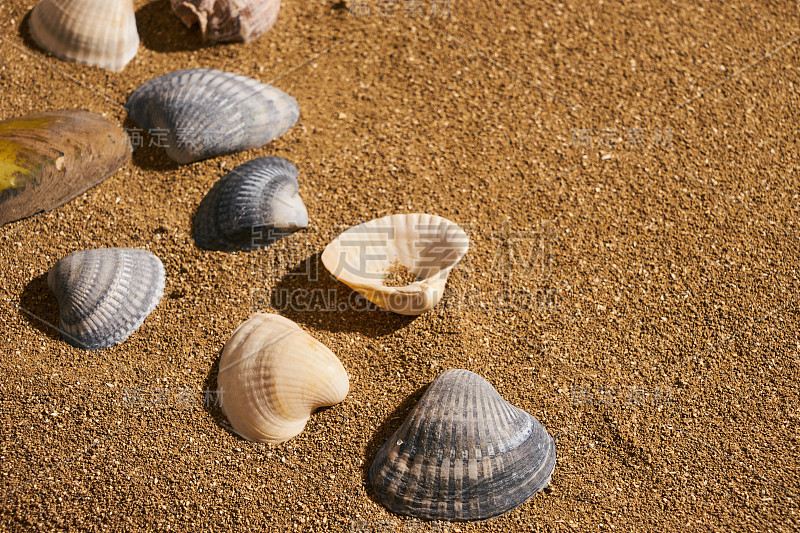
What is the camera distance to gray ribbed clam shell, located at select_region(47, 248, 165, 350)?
3.40 m

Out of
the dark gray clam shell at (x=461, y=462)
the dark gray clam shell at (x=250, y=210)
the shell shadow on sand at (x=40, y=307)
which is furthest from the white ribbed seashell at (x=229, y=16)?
the dark gray clam shell at (x=461, y=462)

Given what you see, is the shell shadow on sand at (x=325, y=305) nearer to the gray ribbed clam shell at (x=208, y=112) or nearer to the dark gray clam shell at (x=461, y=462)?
the dark gray clam shell at (x=461, y=462)

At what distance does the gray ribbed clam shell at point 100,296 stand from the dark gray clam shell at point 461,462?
1694 mm

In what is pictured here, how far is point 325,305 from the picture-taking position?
367 cm

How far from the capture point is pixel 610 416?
3.38 m

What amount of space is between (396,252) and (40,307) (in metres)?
2.18

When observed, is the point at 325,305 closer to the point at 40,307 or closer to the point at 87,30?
the point at 40,307

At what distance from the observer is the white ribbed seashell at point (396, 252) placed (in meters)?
3.47

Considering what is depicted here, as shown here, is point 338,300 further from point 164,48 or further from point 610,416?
point 164,48

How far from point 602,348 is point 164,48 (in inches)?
147

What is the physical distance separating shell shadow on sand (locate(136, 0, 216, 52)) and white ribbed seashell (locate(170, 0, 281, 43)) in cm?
9

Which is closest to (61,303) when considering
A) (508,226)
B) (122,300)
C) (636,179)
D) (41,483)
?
(122,300)

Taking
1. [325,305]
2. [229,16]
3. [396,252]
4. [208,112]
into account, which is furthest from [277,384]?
[229,16]

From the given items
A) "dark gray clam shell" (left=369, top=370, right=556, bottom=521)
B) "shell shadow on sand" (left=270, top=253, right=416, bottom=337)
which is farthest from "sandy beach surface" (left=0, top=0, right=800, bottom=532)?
"dark gray clam shell" (left=369, top=370, right=556, bottom=521)
